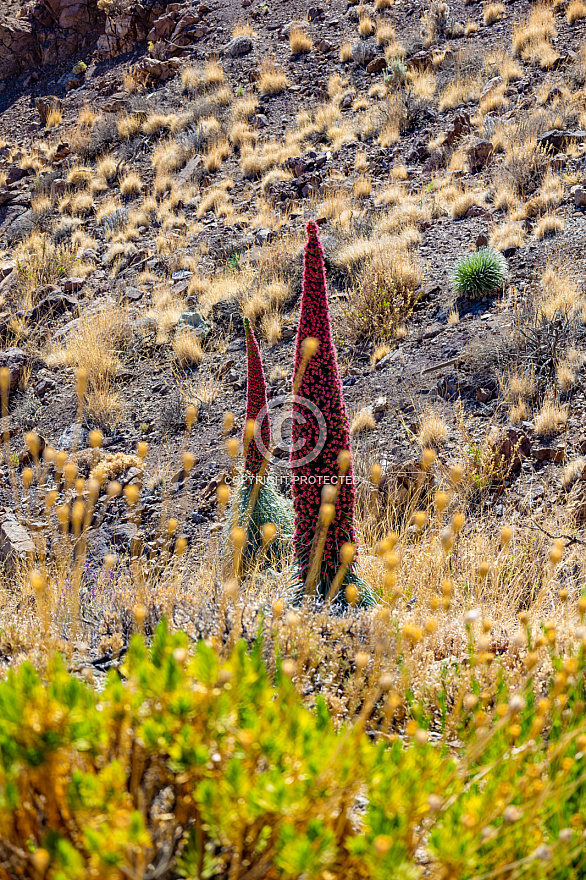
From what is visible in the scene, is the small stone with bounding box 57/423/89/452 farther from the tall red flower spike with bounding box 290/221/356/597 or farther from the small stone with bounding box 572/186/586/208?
the small stone with bounding box 572/186/586/208

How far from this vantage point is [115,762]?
4.30 ft

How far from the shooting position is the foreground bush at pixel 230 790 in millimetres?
1294

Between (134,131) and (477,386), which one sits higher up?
(134,131)

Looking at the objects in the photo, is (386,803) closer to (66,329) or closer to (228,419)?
(228,419)

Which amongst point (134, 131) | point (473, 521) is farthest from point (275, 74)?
point (473, 521)

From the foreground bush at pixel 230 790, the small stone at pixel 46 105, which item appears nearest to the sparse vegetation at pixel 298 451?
the foreground bush at pixel 230 790

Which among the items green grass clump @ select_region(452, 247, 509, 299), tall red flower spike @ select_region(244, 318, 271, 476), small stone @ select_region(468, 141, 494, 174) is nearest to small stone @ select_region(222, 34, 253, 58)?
small stone @ select_region(468, 141, 494, 174)

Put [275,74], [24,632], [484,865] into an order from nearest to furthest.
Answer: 1. [484,865]
2. [24,632]
3. [275,74]

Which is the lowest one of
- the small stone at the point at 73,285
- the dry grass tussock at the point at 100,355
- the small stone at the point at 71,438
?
the small stone at the point at 71,438

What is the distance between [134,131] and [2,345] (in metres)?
8.15

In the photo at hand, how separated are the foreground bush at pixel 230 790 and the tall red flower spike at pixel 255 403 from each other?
8.26 feet

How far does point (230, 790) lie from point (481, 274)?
257 inches

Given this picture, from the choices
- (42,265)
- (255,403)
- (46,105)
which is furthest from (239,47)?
(255,403)

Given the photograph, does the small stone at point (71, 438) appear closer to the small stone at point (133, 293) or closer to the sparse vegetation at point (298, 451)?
the sparse vegetation at point (298, 451)
